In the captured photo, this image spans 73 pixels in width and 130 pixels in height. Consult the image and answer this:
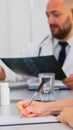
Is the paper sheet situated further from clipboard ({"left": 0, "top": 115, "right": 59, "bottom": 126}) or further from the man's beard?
the man's beard

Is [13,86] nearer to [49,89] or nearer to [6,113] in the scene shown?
[49,89]

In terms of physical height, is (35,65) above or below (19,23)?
below

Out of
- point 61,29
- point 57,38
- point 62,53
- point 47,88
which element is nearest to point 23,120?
point 47,88

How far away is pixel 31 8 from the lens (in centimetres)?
316

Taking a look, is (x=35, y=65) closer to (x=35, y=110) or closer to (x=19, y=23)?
(x=35, y=110)

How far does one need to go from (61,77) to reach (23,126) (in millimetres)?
960

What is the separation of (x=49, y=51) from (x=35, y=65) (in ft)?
2.71

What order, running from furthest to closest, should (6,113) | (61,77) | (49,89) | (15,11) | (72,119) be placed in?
(15,11) < (61,77) < (49,89) < (6,113) < (72,119)

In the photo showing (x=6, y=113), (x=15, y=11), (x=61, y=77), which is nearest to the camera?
(x=6, y=113)

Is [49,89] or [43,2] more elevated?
[43,2]

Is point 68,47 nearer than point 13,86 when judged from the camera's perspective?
No

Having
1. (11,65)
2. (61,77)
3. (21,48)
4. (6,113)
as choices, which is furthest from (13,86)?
(21,48)

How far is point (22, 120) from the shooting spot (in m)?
1.04

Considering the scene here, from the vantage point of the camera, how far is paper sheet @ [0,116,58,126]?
100 centimetres
